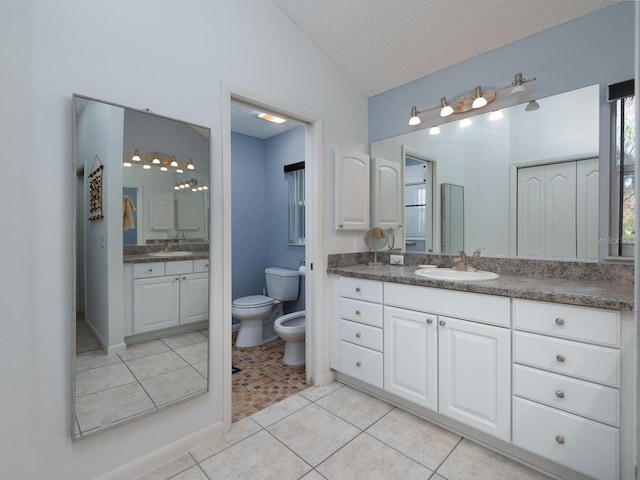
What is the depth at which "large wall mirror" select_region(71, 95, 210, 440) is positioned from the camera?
1.33m

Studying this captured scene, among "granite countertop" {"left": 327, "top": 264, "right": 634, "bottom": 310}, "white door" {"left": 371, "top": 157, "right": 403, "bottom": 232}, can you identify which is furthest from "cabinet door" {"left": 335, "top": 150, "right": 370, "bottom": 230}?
"granite countertop" {"left": 327, "top": 264, "right": 634, "bottom": 310}

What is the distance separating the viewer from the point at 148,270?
155cm

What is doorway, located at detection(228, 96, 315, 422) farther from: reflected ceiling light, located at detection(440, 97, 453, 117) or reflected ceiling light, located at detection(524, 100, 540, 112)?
reflected ceiling light, located at detection(524, 100, 540, 112)

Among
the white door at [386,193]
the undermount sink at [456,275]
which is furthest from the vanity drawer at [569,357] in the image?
the white door at [386,193]

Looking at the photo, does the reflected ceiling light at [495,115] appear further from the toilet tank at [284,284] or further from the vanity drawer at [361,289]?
the toilet tank at [284,284]

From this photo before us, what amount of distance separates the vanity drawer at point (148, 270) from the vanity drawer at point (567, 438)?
189 cm

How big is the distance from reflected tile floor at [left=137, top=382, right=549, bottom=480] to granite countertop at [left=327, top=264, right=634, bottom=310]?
861 millimetres

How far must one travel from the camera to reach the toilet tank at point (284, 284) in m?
3.25

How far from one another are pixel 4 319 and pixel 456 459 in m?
2.11

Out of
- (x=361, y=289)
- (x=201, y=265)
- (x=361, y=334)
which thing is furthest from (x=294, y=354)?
(x=201, y=265)

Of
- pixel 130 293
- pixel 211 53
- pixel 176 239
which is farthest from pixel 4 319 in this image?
pixel 211 53

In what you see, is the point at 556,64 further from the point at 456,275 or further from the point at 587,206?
the point at 456,275

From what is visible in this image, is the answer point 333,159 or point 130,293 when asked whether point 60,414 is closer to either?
point 130,293

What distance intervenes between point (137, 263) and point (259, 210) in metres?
2.32
